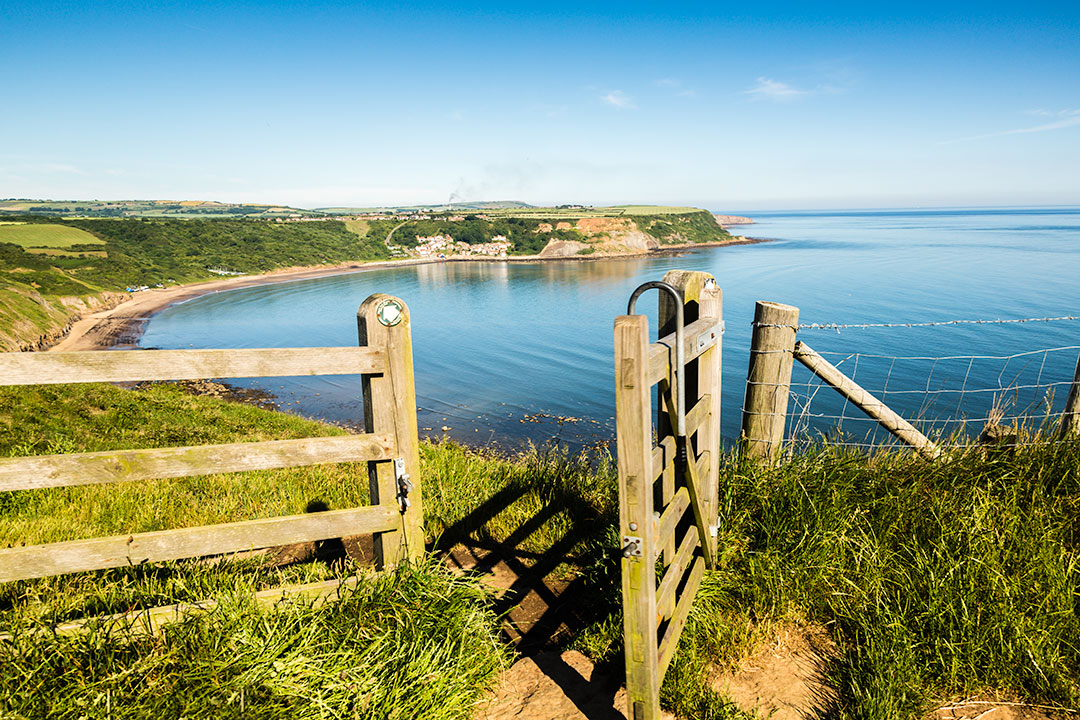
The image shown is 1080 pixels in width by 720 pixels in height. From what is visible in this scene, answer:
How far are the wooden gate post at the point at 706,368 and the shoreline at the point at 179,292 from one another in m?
17.5

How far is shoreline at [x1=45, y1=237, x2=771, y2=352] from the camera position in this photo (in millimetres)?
43375

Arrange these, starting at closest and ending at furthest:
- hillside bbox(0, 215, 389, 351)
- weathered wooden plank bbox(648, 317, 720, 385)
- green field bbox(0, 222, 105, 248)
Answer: weathered wooden plank bbox(648, 317, 720, 385) < hillside bbox(0, 215, 389, 351) < green field bbox(0, 222, 105, 248)

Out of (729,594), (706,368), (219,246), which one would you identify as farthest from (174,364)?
(219,246)

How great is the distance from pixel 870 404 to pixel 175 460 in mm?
4571

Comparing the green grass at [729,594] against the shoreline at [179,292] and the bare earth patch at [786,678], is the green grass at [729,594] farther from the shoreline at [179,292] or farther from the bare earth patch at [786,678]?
the shoreline at [179,292]

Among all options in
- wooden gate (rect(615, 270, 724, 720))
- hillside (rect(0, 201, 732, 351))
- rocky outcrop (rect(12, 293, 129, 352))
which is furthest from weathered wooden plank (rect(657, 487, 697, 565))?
hillside (rect(0, 201, 732, 351))

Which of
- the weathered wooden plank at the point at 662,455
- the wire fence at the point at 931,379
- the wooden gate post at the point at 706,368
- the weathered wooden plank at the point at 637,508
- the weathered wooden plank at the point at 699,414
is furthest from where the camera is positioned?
the wire fence at the point at 931,379

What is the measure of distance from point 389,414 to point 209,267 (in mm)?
96396

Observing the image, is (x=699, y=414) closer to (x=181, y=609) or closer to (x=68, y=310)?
(x=181, y=609)

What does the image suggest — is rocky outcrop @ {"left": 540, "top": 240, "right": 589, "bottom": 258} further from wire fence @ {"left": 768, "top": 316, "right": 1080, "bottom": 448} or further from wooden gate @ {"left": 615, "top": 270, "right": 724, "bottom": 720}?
wooden gate @ {"left": 615, "top": 270, "right": 724, "bottom": 720}

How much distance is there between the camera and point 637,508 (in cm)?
260

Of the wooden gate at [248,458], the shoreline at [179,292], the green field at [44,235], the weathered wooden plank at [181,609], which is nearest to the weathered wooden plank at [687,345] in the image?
the wooden gate at [248,458]

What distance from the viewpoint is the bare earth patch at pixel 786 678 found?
2889 mm

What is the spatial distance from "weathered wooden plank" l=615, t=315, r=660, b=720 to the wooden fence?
118cm
